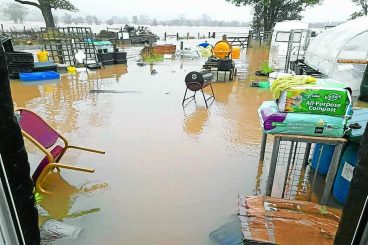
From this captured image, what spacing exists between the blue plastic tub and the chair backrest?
334 inches

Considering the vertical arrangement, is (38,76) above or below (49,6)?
below

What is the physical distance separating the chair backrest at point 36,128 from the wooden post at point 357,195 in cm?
396

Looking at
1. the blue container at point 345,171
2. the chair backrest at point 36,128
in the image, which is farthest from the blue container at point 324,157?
the chair backrest at point 36,128

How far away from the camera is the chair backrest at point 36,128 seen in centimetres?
384

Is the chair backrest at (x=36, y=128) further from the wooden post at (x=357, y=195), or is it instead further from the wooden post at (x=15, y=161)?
the wooden post at (x=357, y=195)

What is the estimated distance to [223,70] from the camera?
1191cm

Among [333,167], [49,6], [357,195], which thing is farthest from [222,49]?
[49,6]

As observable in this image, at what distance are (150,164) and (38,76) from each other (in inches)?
364

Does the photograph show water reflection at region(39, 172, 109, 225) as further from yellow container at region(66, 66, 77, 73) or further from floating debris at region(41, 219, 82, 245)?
yellow container at region(66, 66, 77, 73)

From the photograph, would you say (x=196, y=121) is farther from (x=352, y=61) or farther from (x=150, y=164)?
(x=352, y=61)

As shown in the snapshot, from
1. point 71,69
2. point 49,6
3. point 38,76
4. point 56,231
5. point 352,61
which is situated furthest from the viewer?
point 49,6

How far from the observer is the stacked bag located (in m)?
2.96

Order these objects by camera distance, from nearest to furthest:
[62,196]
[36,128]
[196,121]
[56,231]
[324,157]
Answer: [56,231] < [62,196] < [36,128] < [324,157] < [196,121]

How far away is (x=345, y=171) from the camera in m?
3.36
